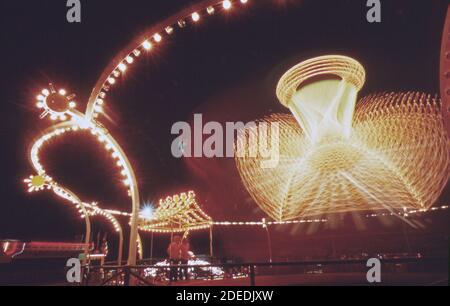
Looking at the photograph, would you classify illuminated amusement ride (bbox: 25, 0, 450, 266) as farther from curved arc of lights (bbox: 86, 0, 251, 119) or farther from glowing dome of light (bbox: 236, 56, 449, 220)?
curved arc of lights (bbox: 86, 0, 251, 119)

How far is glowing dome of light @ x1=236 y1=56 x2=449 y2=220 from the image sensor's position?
766 inches

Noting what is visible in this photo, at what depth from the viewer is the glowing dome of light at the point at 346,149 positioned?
1945 centimetres

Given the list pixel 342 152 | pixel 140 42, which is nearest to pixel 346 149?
pixel 342 152

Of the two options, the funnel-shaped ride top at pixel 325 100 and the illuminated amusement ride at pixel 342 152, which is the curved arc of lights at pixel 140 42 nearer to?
the illuminated amusement ride at pixel 342 152

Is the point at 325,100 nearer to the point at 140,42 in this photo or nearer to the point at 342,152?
the point at 342,152

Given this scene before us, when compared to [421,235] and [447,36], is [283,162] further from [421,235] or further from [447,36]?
[447,36]

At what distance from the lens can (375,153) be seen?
835 inches

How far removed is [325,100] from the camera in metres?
21.1

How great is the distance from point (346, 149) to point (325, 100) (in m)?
3.59

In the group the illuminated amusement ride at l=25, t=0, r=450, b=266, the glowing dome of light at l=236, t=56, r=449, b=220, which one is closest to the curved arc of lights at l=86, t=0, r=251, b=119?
the illuminated amusement ride at l=25, t=0, r=450, b=266

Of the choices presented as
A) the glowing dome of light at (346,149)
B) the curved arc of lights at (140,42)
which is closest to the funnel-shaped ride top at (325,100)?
the glowing dome of light at (346,149)

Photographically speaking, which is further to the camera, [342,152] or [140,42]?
[342,152]

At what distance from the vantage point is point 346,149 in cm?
2139
